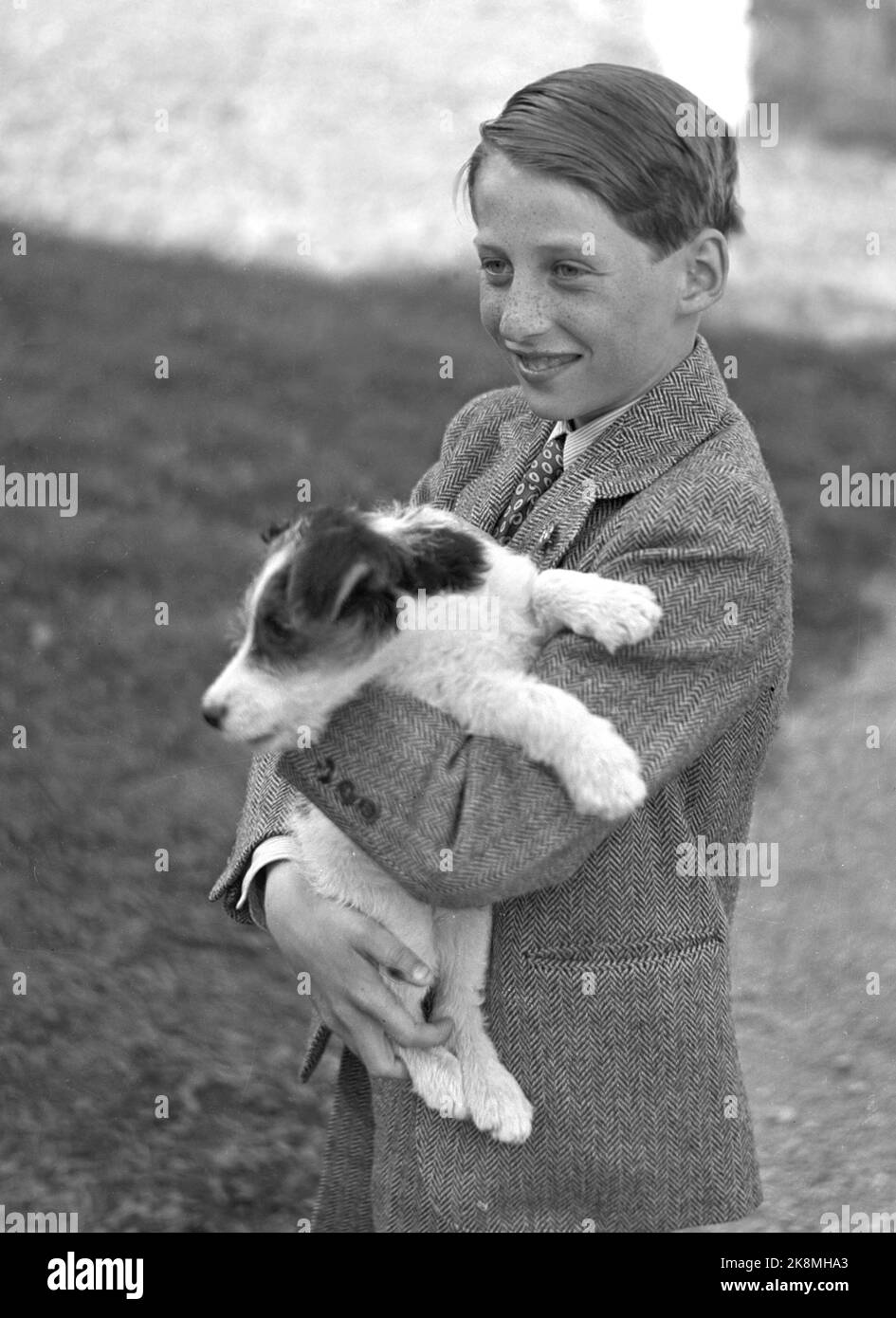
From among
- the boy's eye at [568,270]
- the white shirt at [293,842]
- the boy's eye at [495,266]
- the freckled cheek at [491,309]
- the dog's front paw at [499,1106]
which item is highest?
the boy's eye at [495,266]

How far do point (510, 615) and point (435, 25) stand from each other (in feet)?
32.4

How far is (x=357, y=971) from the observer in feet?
9.97

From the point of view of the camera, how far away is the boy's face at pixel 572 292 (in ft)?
9.17

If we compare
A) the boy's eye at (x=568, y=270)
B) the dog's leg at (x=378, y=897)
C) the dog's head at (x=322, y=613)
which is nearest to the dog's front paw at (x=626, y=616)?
the dog's head at (x=322, y=613)

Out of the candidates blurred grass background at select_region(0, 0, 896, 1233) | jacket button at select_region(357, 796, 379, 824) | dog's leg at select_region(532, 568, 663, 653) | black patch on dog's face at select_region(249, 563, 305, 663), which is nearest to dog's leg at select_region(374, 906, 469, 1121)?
jacket button at select_region(357, 796, 379, 824)

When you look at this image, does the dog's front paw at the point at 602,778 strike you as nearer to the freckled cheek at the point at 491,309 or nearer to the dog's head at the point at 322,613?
the dog's head at the point at 322,613

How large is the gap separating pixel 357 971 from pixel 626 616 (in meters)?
0.94

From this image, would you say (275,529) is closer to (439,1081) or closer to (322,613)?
(322,613)

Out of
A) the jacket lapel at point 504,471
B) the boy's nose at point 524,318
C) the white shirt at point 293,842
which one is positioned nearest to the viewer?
the boy's nose at point 524,318

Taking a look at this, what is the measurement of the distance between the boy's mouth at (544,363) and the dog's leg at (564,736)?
61 cm

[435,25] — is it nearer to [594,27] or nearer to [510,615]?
[594,27]

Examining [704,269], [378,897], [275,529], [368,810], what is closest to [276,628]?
[275,529]

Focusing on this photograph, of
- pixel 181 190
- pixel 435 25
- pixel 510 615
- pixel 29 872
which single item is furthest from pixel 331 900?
pixel 435 25

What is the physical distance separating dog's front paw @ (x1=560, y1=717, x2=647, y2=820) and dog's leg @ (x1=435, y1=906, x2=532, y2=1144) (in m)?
0.50
